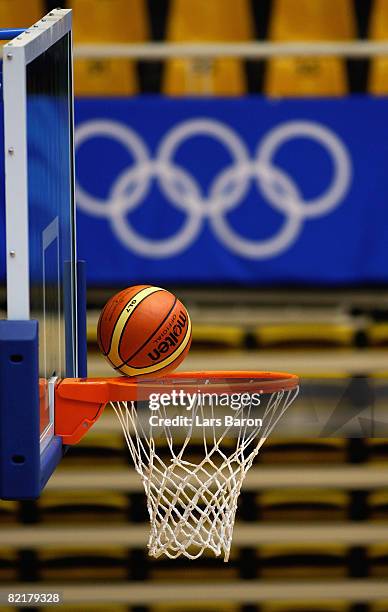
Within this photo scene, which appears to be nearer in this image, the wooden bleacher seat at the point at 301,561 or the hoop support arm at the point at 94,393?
the hoop support arm at the point at 94,393

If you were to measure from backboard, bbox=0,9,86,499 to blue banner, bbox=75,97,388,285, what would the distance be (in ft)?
7.72

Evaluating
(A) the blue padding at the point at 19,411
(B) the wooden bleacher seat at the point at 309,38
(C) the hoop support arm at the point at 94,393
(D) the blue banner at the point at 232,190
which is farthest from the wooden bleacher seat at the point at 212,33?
(A) the blue padding at the point at 19,411

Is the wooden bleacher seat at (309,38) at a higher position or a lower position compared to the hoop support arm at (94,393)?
higher

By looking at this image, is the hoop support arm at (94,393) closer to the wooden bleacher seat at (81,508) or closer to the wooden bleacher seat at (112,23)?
the wooden bleacher seat at (81,508)

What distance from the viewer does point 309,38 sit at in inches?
245

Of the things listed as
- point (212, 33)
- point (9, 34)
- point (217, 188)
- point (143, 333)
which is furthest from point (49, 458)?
point (212, 33)

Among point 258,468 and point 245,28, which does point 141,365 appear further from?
point 245,28

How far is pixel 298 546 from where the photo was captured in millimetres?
5754

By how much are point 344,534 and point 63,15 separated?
3.46 metres

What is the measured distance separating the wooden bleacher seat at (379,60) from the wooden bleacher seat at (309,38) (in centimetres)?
14

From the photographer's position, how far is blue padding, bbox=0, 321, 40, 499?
2.52 m

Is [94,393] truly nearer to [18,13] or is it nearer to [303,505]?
[303,505]

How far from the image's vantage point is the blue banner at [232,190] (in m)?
5.57

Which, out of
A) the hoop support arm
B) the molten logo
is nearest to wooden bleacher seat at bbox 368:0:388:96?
the molten logo
